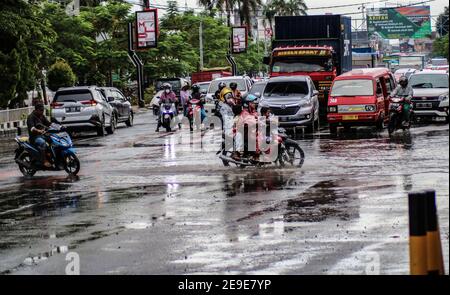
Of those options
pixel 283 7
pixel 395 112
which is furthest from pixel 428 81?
pixel 283 7

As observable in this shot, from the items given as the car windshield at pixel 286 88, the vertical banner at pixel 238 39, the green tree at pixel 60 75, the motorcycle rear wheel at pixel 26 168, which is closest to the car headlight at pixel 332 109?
the car windshield at pixel 286 88

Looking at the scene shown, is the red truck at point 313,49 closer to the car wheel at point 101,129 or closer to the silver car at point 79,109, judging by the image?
the car wheel at point 101,129

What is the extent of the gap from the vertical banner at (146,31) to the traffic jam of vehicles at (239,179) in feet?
77.7

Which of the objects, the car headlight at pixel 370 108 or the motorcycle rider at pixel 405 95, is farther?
the car headlight at pixel 370 108

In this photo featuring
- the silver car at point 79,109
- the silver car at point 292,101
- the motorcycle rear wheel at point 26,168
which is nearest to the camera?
the motorcycle rear wheel at point 26,168

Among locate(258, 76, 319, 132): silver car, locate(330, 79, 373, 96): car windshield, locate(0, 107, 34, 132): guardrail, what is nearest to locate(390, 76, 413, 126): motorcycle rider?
locate(330, 79, 373, 96): car windshield

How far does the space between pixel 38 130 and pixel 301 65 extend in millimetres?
17900

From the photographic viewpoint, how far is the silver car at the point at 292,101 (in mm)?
30906

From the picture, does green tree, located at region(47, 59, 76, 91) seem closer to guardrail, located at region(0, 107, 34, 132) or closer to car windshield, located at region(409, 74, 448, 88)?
guardrail, located at region(0, 107, 34, 132)

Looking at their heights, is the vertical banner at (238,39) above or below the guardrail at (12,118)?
above

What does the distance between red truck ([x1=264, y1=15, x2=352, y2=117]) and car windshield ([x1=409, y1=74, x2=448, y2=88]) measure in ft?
10.3

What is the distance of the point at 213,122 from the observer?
37.9 m

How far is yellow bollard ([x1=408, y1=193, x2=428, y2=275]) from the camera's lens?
6.89 meters
